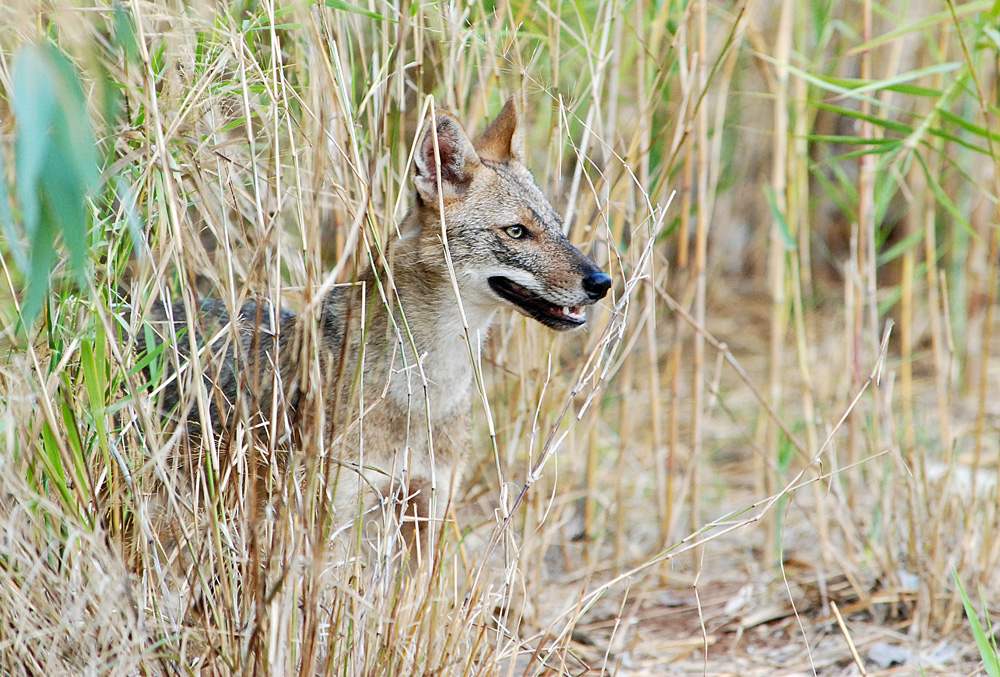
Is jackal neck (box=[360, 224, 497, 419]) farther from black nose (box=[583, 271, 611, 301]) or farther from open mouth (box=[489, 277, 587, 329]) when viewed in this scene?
black nose (box=[583, 271, 611, 301])

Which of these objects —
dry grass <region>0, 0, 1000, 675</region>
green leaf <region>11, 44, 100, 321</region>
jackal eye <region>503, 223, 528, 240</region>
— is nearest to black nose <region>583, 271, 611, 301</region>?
dry grass <region>0, 0, 1000, 675</region>

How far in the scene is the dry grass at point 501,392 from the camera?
76.9 inches

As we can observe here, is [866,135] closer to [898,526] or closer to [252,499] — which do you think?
[898,526]

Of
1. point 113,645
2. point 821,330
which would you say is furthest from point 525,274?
point 821,330

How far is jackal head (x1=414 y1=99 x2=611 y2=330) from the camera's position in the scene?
2742 mm

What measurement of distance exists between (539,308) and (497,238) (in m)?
0.24

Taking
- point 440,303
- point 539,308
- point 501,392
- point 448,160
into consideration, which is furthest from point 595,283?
point 501,392

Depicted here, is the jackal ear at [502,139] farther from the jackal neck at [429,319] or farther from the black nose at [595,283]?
the black nose at [595,283]

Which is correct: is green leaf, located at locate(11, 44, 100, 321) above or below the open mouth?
above

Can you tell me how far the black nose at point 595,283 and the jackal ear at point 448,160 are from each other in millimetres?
479

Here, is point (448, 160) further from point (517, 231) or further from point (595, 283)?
point (595, 283)

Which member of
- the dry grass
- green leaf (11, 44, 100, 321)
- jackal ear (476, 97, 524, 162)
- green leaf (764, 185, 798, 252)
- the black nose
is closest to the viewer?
green leaf (11, 44, 100, 321)

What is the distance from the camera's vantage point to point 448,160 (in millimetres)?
2832

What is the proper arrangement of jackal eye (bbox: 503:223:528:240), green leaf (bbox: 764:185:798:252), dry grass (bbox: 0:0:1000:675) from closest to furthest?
1. dry grass (bbox: 0:0:1000:675)
2. jackal eye (bbox: 503:223:528:240)
3. green leaf (bbox: 764:185:798:252)
